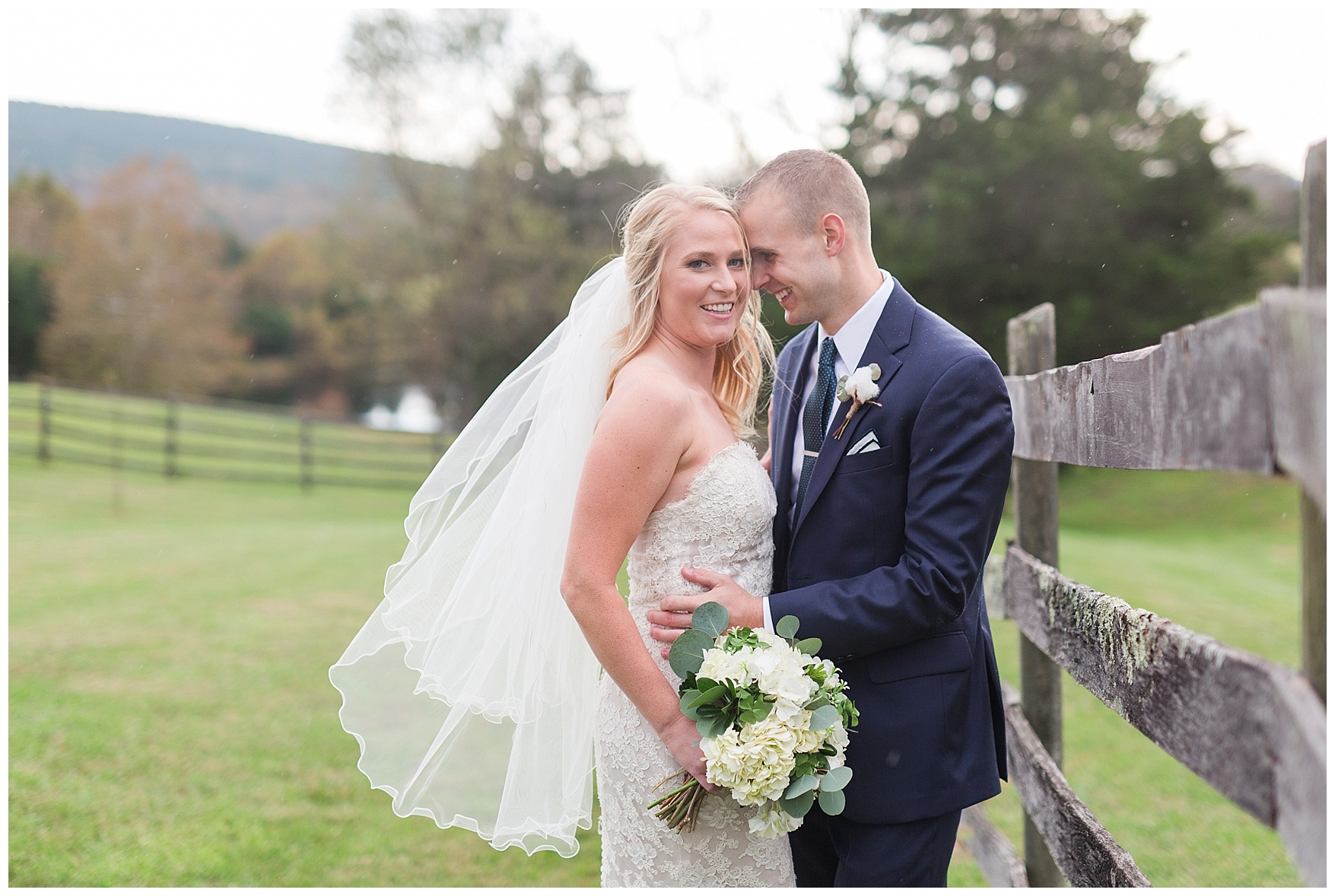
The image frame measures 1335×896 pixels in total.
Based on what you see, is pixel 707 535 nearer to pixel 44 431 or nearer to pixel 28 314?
pixel 44 431

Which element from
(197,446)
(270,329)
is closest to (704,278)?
(197,446)

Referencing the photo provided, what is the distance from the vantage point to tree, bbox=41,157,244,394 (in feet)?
103

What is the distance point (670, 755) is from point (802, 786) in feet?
1.60

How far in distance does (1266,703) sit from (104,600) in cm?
1142

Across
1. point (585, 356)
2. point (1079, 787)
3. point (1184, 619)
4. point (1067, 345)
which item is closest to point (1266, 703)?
point (585, 356)

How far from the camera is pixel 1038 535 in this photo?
3523 millimetres

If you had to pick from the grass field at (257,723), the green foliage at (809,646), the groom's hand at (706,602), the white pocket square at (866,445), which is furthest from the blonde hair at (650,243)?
the grass field at (257,723)

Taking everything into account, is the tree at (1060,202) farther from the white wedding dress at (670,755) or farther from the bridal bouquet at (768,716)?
the bridal bouquet at (768,716)

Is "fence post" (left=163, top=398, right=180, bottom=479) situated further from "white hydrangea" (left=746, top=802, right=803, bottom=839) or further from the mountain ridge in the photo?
"white hydrangea" (left=746, top=802, right=803, bottom=839)

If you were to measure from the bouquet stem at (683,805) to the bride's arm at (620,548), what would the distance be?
0.06m

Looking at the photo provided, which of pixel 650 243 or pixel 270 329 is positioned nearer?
pixel 650 243

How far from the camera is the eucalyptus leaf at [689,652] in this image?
231cm

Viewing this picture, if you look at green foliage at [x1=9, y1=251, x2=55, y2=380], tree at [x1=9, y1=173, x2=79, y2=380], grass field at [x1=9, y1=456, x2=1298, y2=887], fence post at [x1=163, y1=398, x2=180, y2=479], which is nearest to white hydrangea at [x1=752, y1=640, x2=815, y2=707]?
grass field at [x1=9, y1=456, x2=1298, y2=887]

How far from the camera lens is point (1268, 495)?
62.7 feet
